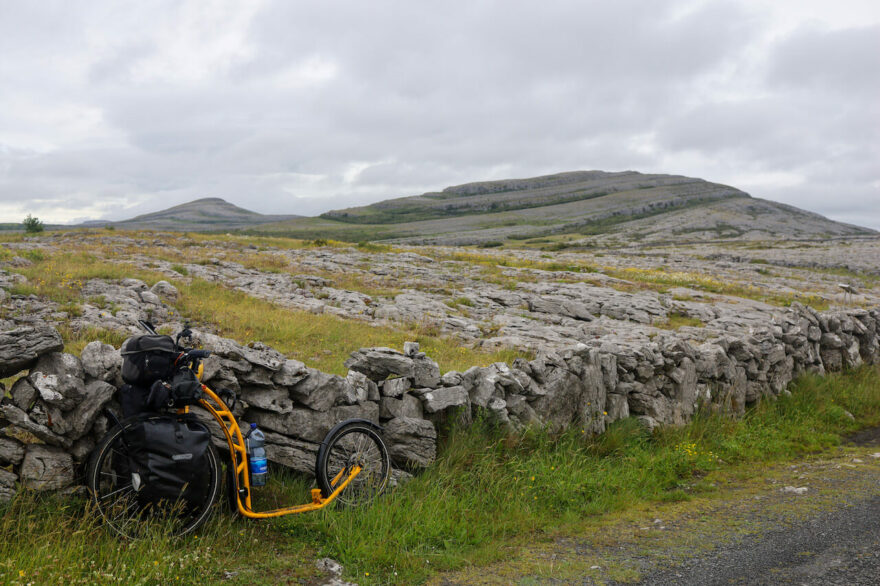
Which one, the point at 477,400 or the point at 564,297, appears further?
the point at 564,297

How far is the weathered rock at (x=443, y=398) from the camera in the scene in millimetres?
7371

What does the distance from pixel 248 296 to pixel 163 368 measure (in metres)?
16.2

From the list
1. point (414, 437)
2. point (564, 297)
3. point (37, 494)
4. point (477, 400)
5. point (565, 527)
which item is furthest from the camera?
point (564, 297)

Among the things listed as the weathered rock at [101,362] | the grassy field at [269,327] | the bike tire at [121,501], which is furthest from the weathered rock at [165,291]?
the bike tire at [121,501]

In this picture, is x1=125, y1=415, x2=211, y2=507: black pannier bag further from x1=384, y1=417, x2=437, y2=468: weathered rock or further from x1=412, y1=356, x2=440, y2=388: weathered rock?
x1=412, y1=356, x2=440, y2=388: weathered rock

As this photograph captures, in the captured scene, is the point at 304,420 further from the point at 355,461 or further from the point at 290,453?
the point at 355,461

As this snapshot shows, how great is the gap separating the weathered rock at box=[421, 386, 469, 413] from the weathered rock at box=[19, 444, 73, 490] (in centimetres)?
402

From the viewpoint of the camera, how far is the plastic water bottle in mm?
5578

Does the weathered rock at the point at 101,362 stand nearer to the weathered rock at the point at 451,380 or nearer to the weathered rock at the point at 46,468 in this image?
the weathered rock at the point at 46,468

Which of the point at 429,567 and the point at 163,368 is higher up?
the point at 163,368

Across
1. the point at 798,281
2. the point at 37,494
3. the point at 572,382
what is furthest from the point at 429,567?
the point at 798,281

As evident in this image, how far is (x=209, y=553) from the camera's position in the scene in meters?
4.87

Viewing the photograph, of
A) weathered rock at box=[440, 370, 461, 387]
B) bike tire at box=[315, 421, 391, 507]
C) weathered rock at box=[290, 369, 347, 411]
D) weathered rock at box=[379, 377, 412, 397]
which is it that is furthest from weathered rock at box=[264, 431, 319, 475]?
weathered rock at box=[440, 370, 461, 387]

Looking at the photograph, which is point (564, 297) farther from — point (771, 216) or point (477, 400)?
point (771, 216)
